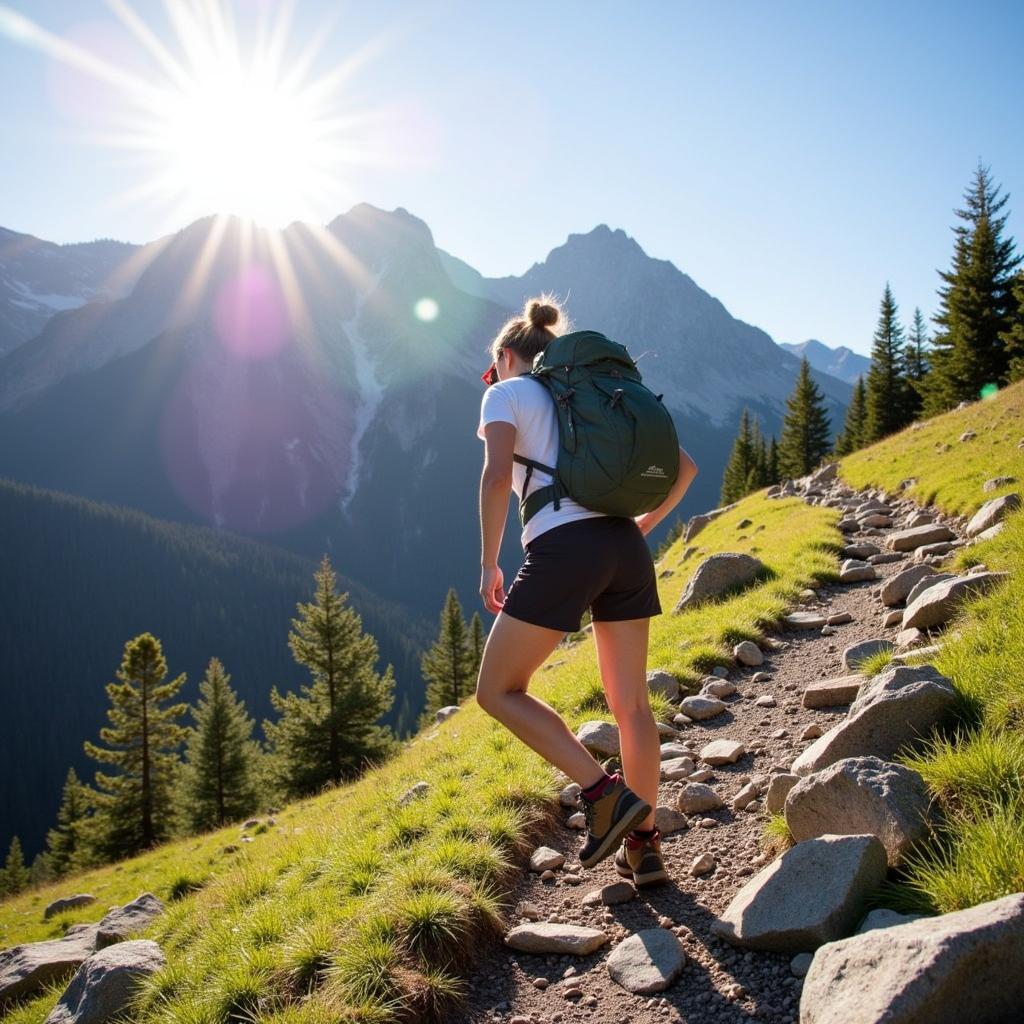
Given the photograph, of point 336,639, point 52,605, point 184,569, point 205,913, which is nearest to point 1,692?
point 52,605

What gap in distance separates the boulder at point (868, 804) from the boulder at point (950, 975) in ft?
3.55

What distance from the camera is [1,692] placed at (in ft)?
505

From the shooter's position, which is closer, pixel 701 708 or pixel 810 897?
pixel 810 897

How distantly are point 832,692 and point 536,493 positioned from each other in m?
4.12

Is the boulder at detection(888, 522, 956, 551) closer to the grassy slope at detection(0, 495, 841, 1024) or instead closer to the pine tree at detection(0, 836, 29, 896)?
the grassy slope at detection(0, 495, 841, 1024)

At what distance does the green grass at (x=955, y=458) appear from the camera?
12.8 m

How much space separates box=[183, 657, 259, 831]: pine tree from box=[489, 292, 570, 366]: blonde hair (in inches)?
1550

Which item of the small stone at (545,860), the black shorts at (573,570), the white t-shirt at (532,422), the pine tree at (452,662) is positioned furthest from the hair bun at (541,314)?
the pine tree at (452,662)

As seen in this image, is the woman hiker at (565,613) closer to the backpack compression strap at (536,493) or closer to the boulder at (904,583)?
the backpack compression strap at (536,493)

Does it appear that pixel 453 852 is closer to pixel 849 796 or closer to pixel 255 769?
pixel 849 796

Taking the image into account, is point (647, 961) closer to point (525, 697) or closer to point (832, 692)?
point (525, 697)

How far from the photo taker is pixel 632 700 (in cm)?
408

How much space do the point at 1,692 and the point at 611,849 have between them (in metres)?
196

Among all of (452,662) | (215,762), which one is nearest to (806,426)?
(452,662)
